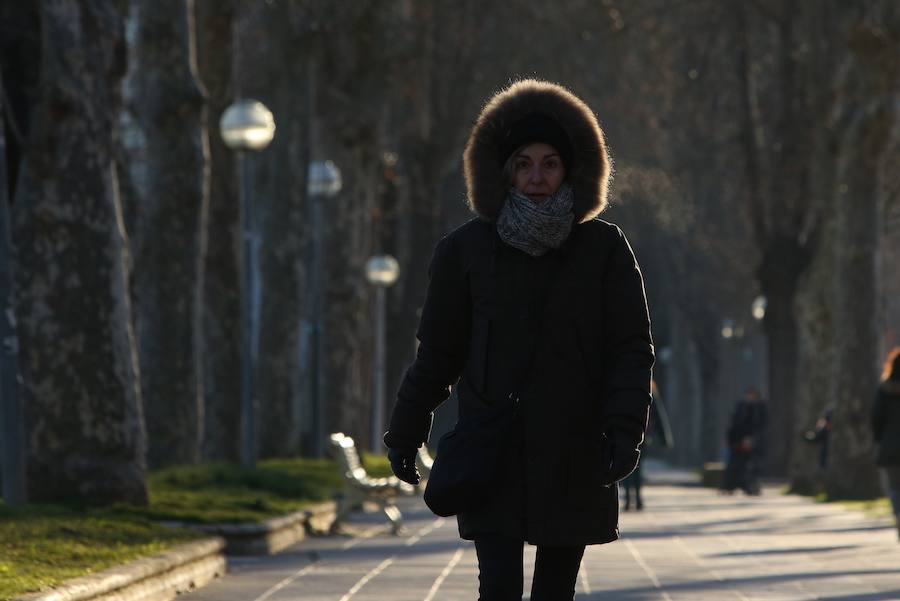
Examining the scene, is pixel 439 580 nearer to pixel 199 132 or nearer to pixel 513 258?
pixel 513 258

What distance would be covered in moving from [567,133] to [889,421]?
449 inches

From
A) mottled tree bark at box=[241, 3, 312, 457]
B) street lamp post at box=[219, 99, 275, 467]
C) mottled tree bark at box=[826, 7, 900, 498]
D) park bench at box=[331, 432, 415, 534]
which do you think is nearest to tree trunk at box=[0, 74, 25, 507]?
park bench at box=[331, 432, 415, 534]

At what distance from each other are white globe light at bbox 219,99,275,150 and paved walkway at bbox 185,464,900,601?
407cm

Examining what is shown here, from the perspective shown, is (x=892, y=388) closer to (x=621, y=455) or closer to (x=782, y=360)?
(x=621, y=455)

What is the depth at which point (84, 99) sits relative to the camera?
15.4 meters

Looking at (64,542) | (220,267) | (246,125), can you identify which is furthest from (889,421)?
(220,267)

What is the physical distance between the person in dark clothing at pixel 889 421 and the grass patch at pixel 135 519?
4.85 metres

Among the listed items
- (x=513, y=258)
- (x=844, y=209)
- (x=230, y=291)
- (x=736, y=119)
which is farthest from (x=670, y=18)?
(x=513, y=258)

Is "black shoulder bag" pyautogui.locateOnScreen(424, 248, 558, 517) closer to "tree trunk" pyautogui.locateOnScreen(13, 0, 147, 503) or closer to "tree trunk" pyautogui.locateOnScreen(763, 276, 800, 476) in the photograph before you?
"tree trunk" pyautogui.locateOnScreen(13, 0, 147, 503)

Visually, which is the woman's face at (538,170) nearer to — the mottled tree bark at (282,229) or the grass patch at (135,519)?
the grass patch at (135,519)

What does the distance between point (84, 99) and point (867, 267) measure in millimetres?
15674

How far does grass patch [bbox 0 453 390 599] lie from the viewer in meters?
11.0

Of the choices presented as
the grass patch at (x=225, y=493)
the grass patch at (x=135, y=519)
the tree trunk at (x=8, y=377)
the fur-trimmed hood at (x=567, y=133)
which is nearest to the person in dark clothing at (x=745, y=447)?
the grass patch at (x=225, y=493)

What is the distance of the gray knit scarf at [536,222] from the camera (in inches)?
253
